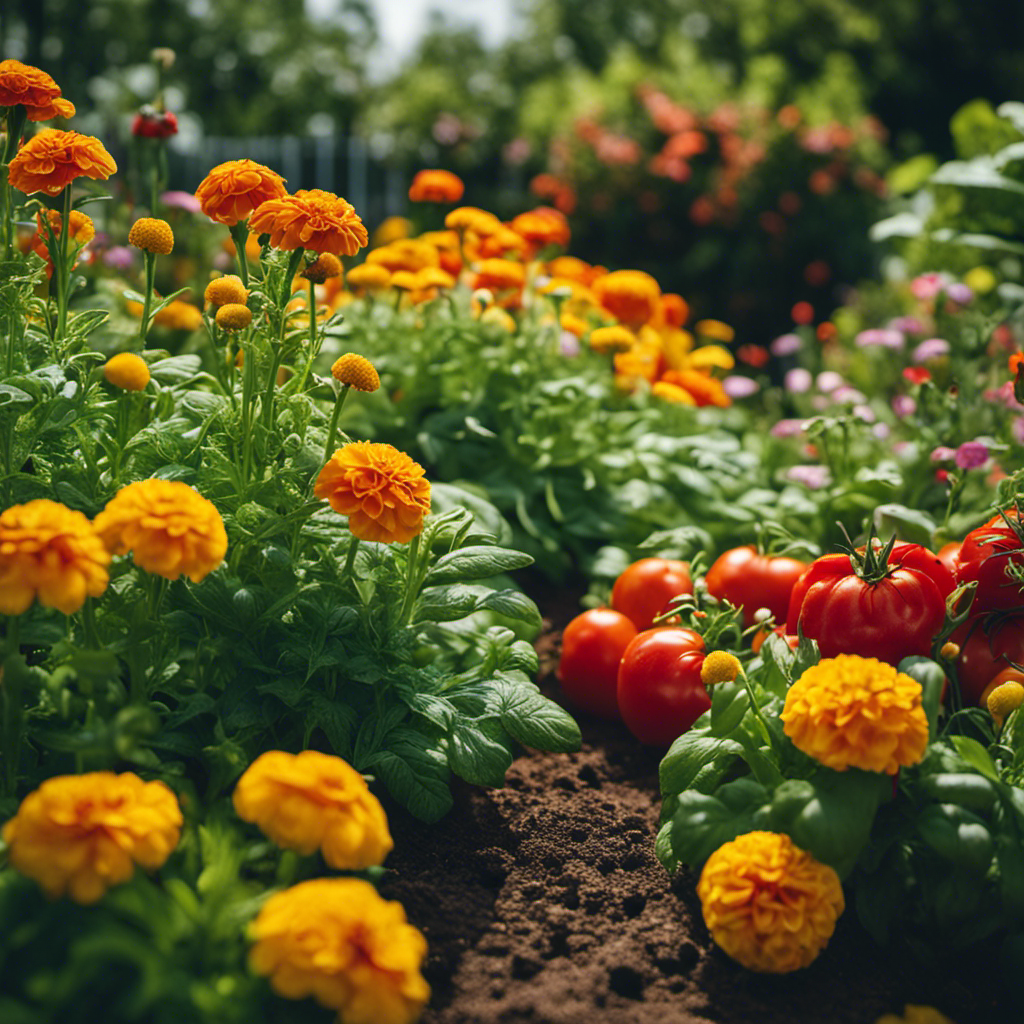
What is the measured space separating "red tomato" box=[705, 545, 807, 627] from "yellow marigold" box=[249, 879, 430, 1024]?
4.49 ft

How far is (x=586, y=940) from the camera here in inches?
63.3

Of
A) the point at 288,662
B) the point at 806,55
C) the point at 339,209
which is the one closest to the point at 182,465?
the point at 288,662

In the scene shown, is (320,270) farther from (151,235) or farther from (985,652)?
(985,652)

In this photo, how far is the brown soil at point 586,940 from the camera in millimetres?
1468

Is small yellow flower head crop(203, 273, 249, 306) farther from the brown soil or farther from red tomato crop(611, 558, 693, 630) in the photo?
red tomato crop(611, 558, 693, 630)

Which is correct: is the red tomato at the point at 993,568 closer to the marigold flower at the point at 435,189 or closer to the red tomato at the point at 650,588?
the red tomato at the point at 650,588

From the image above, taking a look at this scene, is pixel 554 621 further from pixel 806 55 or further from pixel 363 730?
pixel 806 55

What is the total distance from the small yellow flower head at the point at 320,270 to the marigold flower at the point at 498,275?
1060mm

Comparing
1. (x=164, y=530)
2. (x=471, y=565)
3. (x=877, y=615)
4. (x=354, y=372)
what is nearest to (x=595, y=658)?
(x=471, y=565)

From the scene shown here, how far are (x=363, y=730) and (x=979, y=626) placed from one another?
1180 mm

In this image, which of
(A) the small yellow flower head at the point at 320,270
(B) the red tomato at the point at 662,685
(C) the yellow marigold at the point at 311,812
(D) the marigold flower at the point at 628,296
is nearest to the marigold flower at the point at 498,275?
(D) the marigold flower at the point at 628,296

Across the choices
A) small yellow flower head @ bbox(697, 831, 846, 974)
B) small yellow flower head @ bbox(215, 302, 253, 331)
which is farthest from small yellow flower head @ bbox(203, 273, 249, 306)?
small yellow flower head @ bbox(697, 831, 846, 974)

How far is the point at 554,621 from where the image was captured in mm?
2680

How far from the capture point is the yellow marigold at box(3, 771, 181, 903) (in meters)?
1.14
